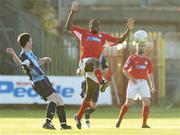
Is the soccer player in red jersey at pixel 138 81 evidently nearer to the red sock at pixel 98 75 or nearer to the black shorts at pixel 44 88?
the red sock at pixel 98 75

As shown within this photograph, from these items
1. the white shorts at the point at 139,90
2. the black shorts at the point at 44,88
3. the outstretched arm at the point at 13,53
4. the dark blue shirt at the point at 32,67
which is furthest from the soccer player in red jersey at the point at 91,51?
the white shorts at the point at 139,90

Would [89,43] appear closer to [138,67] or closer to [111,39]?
[111,39]

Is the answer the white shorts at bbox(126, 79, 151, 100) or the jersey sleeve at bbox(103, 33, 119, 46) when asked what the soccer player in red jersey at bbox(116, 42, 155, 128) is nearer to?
the white shorts at bbox(126, 79, 151, 100)

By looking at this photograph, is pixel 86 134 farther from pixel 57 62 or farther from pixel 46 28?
pixel 46 28

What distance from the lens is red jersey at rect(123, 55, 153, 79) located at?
20344 millimetres

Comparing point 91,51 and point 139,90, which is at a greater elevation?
point 91,51

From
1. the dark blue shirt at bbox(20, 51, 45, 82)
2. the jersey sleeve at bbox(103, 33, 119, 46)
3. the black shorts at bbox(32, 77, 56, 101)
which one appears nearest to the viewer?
the dark blue shirt at bbox(20, 51, 45, 82)

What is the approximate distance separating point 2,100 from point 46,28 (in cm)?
1064

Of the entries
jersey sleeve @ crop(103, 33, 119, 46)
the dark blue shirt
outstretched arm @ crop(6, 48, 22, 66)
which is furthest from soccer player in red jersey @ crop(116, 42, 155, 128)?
outstretched arm @ crop(6, 48, 22, 66)

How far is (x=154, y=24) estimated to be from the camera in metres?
44.8

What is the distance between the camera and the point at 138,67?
20.4 metres

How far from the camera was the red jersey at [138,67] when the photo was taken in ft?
66.7

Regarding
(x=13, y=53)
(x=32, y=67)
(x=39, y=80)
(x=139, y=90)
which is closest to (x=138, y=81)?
(x=139, y=90)

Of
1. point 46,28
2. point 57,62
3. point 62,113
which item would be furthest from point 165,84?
point 62,113
